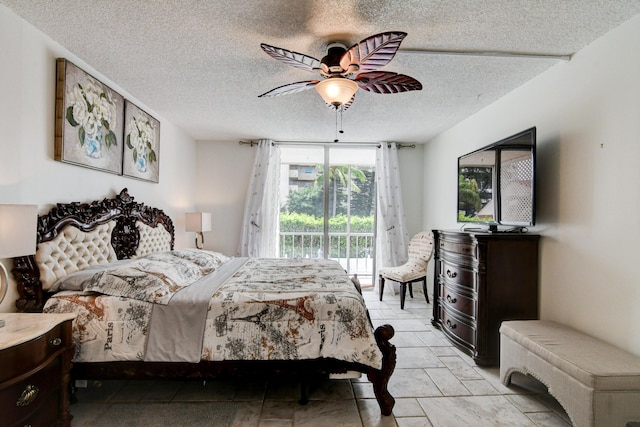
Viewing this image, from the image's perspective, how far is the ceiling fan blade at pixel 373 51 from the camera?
1624mm

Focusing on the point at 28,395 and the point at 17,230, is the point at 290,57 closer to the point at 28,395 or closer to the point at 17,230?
the point at 17,230

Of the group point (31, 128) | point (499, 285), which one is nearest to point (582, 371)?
point (499, 285)

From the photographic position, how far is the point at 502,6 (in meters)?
1.73

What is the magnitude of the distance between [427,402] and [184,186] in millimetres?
4033

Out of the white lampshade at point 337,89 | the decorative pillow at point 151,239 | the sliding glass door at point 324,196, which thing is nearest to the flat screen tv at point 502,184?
the white lampshade at point 337,89

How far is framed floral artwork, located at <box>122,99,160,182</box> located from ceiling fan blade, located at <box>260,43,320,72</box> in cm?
199

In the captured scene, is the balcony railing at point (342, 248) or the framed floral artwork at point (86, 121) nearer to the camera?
the framed floral artwork at point (86, 121)

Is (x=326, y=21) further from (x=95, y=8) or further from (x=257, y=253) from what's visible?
(x=257, y=253)

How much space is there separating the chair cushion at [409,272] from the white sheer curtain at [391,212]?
0.62 m

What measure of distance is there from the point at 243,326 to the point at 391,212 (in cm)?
352

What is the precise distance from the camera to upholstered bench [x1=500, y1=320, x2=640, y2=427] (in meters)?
1.58

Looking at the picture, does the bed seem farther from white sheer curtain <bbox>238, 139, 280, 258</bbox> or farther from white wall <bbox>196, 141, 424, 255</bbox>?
white wall <bbox>196, 141, 424, 255</bbox>

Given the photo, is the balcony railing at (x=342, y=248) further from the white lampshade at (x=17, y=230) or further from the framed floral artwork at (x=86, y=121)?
the white lampshade at (x=17, y=230)

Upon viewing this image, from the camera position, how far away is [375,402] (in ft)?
6.77
